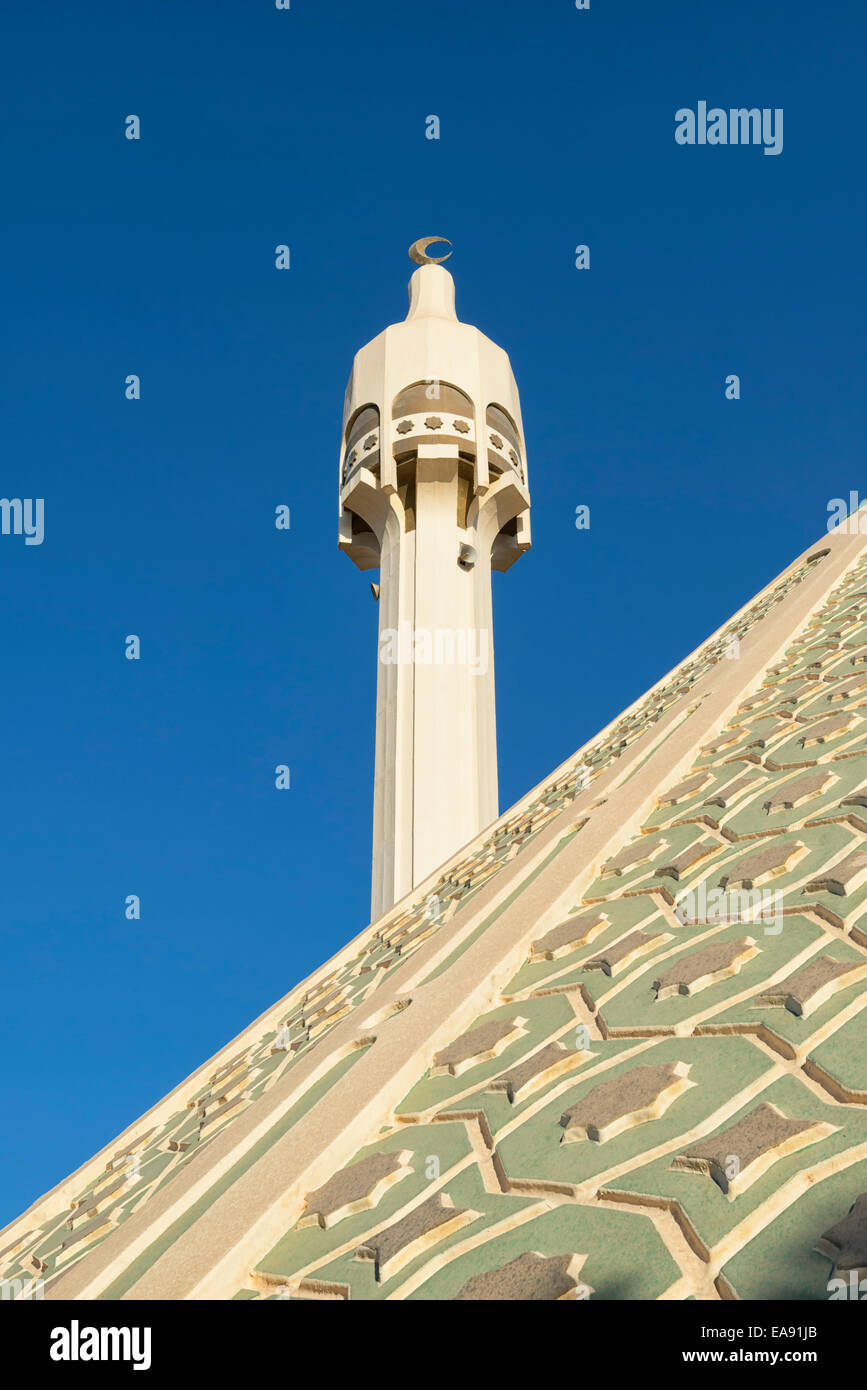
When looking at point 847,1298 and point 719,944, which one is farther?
point 719,944

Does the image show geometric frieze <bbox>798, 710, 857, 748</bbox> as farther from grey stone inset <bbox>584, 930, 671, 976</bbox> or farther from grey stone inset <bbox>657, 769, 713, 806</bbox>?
grey stone inset <bbox>584, 930, 671, 976</bbox>

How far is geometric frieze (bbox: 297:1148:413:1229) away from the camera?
1882 mm

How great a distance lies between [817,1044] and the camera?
1760 millimetres

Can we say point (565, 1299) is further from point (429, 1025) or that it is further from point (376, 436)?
point (376, 436)

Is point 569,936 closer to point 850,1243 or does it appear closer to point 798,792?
point 798,792

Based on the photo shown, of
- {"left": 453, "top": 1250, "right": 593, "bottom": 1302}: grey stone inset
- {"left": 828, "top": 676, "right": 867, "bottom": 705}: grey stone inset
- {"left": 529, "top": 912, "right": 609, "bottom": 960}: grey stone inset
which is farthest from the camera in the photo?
{"left": 828, "top": 676, "right": 867, "bottom": 705}: grey stone inset

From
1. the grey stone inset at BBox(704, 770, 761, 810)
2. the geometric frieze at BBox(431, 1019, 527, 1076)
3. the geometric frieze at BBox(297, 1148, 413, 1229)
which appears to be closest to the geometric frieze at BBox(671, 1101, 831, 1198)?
the geometric frieze at BBox(297, 1148, 413, 1229)

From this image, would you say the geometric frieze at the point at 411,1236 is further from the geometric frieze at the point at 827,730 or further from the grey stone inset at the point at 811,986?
the geometric frieze at the point at 827,730

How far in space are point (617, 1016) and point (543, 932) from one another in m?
0.54

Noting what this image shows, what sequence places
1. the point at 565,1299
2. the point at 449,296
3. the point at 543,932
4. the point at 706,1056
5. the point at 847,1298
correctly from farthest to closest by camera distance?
the point at 449,296 → the point at 543,932 → the point at 706,1056 → the point at 565,1299 → the point at 847,1298

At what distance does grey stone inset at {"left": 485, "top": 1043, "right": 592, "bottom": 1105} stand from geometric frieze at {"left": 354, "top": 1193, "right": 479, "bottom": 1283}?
10.3 inches

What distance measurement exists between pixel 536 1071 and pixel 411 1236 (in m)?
0.38
